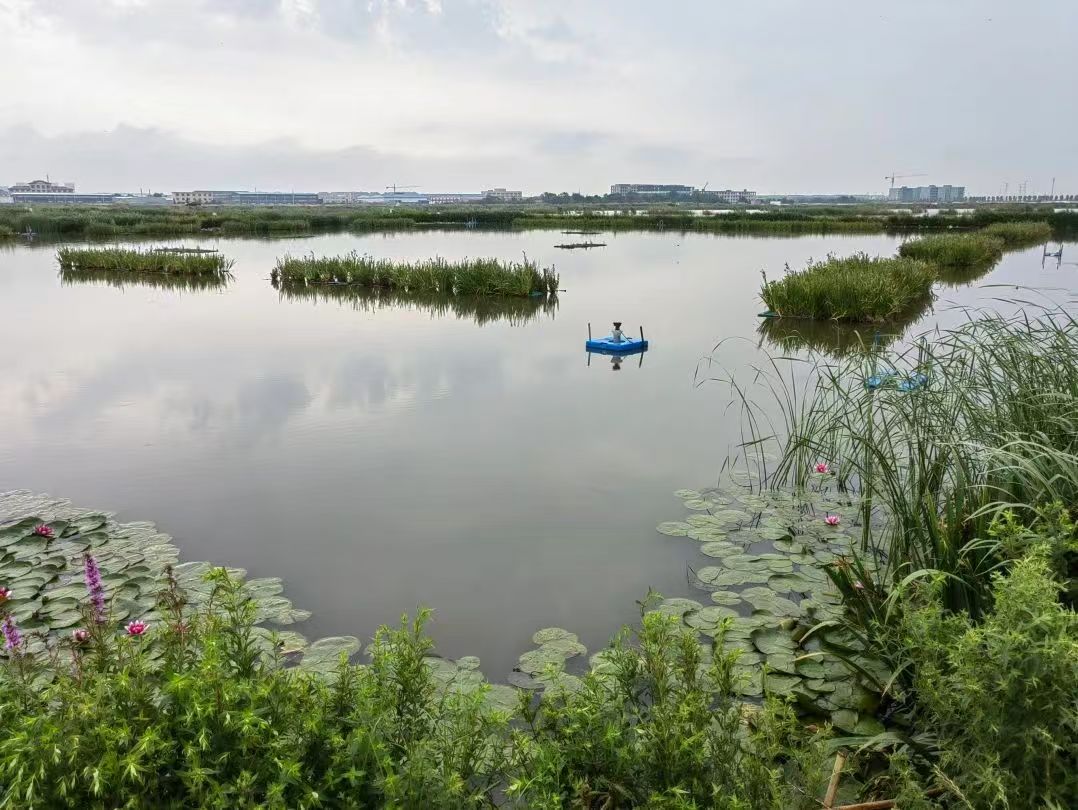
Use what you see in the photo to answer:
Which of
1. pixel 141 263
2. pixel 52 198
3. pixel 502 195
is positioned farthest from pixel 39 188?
pixel 141 263

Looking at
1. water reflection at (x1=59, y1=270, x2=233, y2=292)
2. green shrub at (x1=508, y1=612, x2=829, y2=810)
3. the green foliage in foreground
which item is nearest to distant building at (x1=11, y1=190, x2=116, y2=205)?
water reflection at (x1=59, y1=270, x2=233, y2=292)

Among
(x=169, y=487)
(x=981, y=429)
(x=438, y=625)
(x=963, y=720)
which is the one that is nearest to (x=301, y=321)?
(x=169, y=487)

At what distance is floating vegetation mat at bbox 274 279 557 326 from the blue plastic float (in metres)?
3.05

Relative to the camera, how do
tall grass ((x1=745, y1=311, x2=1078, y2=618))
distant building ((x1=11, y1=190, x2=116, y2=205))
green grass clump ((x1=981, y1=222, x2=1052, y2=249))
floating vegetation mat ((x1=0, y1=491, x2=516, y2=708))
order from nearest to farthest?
1. tall grass ((x1=745, y1=311, x2=1078, y2=618))
2. floating vegetation mat ((x1=0, y1=491, x2=516, y2=708))
3. green grass clump ((x1=981, y1=222, x2=1052, y2=249))
4. distant building ((x1=11, y1=190, x2=116, y2=205))

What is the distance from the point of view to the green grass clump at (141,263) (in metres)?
21.7

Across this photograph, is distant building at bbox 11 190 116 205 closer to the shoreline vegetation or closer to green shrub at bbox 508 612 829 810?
the shoreline vegetation

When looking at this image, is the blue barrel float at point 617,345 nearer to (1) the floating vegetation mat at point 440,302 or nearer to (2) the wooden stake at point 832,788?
(1) the floating vegetation mat at point 440,302

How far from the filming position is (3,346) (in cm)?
1183

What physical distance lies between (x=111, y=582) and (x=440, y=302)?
13127 mm

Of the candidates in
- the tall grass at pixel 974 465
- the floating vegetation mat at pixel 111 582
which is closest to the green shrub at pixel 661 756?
the tall grass at pixel 974 465

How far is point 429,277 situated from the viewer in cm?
1841

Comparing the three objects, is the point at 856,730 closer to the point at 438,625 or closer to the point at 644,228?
the point at 438,625

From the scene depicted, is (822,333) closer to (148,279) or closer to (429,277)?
(429,277)

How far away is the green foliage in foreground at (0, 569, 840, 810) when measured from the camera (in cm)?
176
